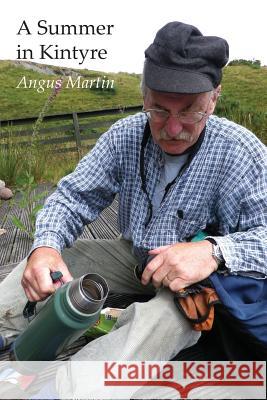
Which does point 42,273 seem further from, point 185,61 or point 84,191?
point 185,61

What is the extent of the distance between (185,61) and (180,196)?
50cm

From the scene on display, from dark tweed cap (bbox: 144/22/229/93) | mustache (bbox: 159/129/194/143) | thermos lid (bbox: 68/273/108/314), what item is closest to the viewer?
thermos lid (bbox: 68/273/108/314)

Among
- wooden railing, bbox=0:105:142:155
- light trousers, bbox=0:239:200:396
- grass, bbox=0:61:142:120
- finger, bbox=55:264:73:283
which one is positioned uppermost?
finger, bbox=55:264:73:283

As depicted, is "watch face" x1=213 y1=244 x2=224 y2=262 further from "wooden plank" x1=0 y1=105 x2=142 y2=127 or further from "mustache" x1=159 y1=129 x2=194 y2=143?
"wooden plank" x1=0 y1=105 x2=142 y2=127

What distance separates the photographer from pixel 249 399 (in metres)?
1.48

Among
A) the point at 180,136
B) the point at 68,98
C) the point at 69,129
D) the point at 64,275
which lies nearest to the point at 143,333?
the point at 64,275

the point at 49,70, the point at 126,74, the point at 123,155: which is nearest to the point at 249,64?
the point at 126,74

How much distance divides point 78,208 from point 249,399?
968mm

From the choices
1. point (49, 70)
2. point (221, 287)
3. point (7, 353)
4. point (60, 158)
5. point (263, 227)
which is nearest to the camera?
point (221, 287)

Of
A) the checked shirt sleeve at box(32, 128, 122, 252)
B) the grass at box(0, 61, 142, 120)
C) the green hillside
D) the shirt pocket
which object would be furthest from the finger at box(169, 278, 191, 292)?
the grass at box(0, 61, 142, 120)

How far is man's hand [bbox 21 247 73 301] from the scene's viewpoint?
1501 millimetres

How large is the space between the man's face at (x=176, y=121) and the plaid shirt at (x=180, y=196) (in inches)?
3.7

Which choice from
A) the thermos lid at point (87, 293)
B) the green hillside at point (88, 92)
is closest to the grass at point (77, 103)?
the green hillside at point (88, 92)

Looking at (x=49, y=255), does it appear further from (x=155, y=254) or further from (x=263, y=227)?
(x=263, y=227)
